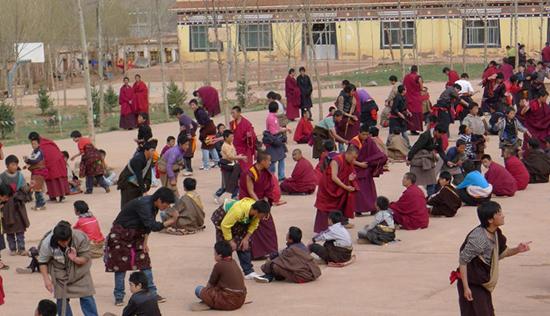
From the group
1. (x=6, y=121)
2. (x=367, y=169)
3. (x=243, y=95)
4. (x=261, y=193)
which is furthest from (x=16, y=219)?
(x=243, y=95)

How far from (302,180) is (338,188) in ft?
10.9

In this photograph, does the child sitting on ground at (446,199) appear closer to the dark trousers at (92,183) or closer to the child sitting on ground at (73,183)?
the dark trousers at (92,183)

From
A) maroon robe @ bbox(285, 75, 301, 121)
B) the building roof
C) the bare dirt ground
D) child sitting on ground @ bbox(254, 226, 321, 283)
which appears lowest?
the bare dirt ground

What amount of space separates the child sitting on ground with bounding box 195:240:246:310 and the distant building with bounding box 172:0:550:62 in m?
36.8

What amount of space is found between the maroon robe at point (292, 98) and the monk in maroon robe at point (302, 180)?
8.09 m

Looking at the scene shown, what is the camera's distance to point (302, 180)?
56.0ft

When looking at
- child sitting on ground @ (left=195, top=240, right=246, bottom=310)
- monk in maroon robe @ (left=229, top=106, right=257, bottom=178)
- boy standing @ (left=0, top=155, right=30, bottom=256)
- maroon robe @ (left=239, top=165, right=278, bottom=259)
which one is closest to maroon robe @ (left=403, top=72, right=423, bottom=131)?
monk in maroon robe @ (left=229, top=106, right=257, bottom=178)

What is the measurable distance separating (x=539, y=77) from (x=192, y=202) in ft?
41.8

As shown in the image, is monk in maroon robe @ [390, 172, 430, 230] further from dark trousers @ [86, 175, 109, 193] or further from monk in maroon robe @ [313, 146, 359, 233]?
dark trousers @ [86, 175, 109, 193]

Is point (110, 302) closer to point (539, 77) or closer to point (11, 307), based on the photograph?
point (11, 307)

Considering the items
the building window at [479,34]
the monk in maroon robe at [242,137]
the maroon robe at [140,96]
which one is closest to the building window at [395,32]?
the building window at [479,34]

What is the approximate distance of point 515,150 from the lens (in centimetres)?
1809

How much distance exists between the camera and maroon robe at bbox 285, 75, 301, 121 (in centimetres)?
2511

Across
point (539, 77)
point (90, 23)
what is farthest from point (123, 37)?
point (539, 77)
